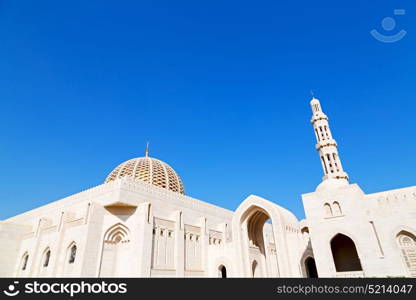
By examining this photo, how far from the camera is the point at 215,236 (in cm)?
2533

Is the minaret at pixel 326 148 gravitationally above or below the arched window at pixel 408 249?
above

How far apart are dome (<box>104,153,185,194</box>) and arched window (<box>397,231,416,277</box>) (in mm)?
19800

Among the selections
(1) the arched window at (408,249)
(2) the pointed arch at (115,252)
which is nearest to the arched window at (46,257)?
(2) the pointed arch at (115,252)

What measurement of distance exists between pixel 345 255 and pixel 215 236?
11257 millimetres

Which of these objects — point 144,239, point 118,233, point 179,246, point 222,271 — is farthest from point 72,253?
point 222,271

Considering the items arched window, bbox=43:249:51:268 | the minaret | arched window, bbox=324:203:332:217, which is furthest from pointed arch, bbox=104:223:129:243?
the minaret

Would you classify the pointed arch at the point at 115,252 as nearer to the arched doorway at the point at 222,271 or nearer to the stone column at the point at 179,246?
the stone column at the point at 179,246

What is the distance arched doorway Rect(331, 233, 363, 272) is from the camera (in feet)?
60.6

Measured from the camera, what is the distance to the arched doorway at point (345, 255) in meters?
18.5

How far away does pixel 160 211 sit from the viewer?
2241 centimetres

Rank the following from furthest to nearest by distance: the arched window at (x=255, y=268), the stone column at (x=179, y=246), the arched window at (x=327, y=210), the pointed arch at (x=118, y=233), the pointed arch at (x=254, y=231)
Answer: the arched window at (x=255, y=268)
the stone column at (x=179, y=246)
the pointed arch at (x=118, y=233)
the pointed arch at (x=254, y=231)
the arched window at (x=327, y=210)

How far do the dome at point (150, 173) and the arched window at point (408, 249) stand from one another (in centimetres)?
1980

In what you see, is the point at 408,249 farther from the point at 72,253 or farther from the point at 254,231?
the point at 72,253

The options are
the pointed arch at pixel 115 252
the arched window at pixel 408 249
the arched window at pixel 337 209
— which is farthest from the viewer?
the pointed arch at pixel 115 252
